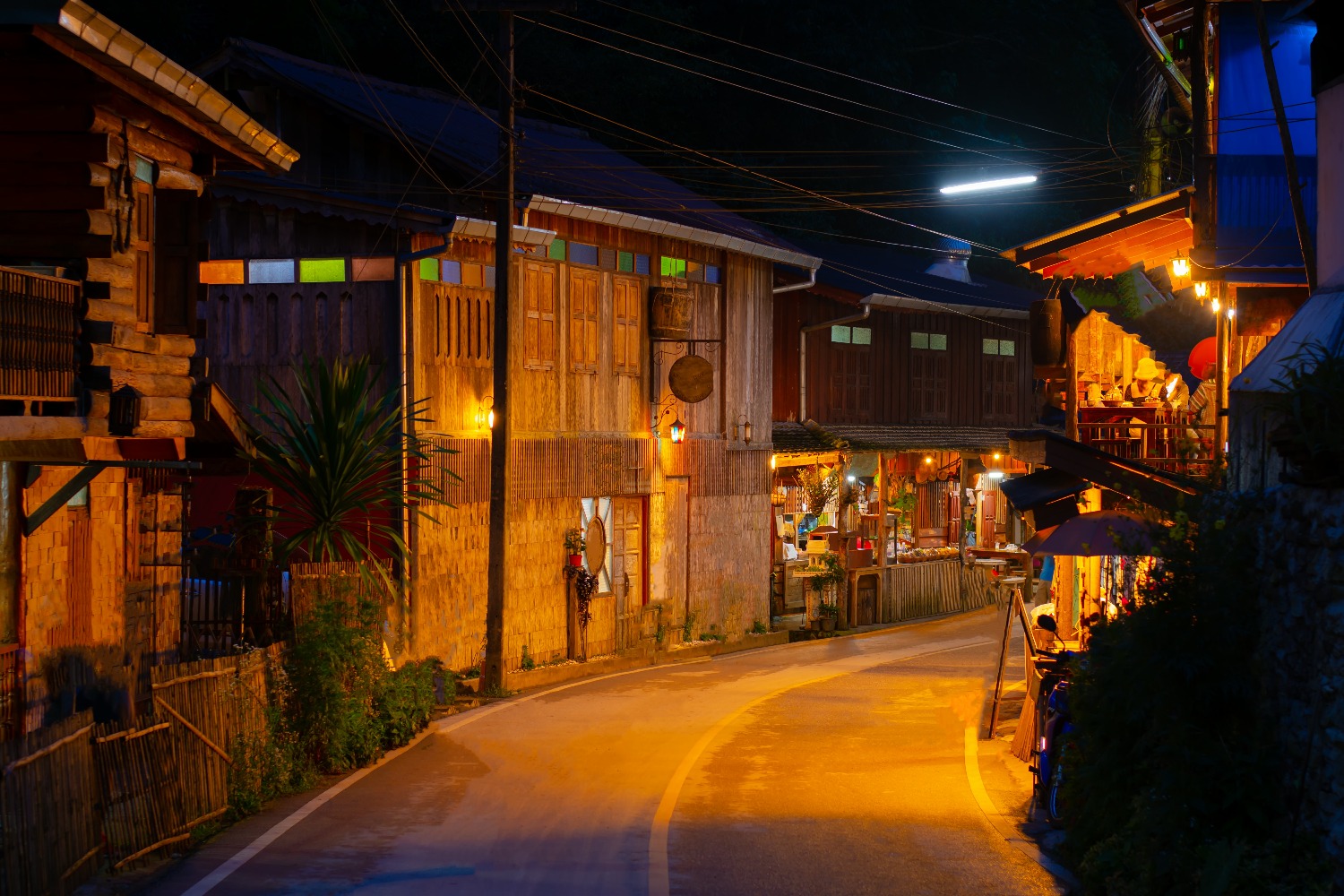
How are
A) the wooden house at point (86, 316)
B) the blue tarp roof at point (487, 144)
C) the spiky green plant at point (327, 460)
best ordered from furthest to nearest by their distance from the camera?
the blue tarp roof at point (487, 144)
the spiky green plant at point (327, 460)
the wooden house at point (86, 316)

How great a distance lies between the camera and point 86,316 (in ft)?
40.7

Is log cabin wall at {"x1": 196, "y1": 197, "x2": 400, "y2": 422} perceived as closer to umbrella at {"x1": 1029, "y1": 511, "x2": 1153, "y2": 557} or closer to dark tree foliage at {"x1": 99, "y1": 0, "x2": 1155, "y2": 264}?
umbrella at {"x1": 1029, "y1": 511, "x2": 1153, "y2": 557}

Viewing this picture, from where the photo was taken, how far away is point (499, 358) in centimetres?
2025

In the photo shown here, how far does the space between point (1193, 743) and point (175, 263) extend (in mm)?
10739

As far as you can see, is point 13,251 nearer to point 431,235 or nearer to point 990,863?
point 431,235

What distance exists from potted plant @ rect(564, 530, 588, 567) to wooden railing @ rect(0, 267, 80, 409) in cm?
1237

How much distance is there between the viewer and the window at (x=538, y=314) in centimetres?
2294

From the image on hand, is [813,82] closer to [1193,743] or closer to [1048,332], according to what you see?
[1048,332]

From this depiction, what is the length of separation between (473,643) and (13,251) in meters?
10.6

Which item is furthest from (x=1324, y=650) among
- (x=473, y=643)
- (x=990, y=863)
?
(x=473, y=643)

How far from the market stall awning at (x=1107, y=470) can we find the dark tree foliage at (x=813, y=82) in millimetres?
19177

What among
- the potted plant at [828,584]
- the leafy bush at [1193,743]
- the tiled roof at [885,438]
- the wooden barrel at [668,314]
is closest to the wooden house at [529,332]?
the wooden barrel at [668,314]

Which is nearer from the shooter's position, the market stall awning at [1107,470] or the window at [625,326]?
the market stall awning at [1107,470]

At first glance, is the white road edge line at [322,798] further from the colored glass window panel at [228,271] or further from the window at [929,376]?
the window at [929,376]
